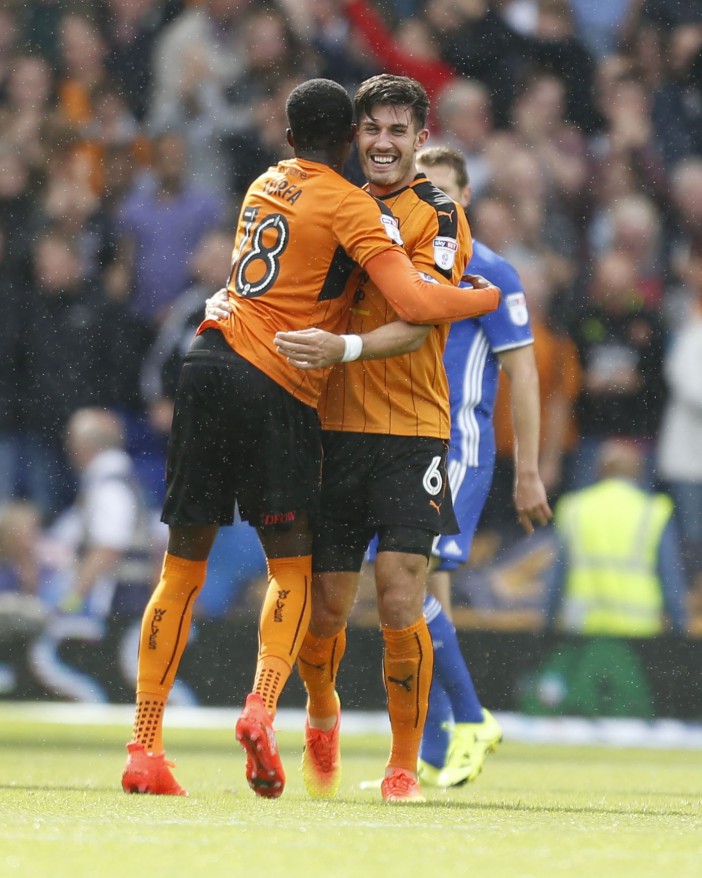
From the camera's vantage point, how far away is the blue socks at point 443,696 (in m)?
6.55

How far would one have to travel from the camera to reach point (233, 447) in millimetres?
5152

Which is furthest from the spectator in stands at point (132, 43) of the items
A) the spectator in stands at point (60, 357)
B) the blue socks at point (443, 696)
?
the blue socks at point (443, 696)

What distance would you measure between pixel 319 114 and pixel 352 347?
72 cm

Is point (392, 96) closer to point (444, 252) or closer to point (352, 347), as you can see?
point (444, 252)

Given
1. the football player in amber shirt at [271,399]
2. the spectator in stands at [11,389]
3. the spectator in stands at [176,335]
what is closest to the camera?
the football player in amber shirt at [271,399]

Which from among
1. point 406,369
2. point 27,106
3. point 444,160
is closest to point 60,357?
point 27,106

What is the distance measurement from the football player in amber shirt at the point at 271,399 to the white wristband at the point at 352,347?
0.48 feet

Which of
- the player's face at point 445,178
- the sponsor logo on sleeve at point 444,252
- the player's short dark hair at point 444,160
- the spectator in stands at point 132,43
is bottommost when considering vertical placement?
the sponsor logo on sleeve at point 444,252

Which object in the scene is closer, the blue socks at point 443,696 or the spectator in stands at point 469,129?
the blue socks at point 443,696

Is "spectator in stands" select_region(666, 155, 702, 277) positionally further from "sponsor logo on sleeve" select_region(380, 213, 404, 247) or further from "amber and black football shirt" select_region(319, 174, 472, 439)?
"sponsor logo on sleeve" select_region(380, 213, 404, 247)

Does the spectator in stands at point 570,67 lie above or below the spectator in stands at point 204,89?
above

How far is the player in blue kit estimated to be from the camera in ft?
21.1

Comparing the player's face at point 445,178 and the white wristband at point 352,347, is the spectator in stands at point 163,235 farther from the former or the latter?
the white wristband at point 352,347

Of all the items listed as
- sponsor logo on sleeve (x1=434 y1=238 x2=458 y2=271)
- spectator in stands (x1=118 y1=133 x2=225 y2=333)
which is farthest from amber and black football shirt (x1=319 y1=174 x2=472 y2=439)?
spectator in stands (x1=118 y1=133 x2=225 y2=333)
